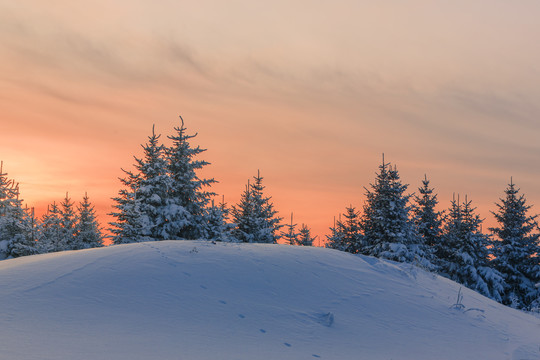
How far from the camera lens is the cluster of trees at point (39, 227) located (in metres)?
26.7

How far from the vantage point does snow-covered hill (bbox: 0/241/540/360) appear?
6.52 m

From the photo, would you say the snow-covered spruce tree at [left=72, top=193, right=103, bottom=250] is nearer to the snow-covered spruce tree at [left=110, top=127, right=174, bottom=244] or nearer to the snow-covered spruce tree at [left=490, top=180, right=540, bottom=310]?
the snow-covered spruce tree at [left=110, top=127, right=174, bottom=244]

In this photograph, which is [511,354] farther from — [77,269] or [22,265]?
[22,265]

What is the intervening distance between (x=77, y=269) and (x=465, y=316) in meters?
8.95

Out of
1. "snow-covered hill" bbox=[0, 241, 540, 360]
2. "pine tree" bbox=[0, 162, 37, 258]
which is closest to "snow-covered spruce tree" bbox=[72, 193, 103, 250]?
"pine tree" bbox=[0, 162, 37, 258]

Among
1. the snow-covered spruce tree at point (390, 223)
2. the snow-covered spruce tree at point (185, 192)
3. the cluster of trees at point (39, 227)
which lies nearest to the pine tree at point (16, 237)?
the cluster of trees at point (39, 227)

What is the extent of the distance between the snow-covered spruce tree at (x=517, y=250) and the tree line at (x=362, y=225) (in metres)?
0.07

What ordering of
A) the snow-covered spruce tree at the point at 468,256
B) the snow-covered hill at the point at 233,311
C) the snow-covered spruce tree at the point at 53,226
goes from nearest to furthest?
1. the snow-covered hill at the point at 233,311
2. the snow-covered spruce tree at the point at 468,256
3. the snow-covered spruce tree at the point at 53,226

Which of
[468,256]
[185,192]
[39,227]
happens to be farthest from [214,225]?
[468,256]

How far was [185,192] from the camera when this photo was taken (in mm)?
29594

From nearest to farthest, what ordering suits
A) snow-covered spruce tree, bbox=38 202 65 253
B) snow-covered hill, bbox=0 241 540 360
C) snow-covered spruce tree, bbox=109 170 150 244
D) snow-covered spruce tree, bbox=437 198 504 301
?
1. snow-covered hill, bbox=0 241 540 360
2. snow-covered spruce tree, bbox=109 170 150 244
3. snow-covered spruce tree, bbox=437 198 504 301
4. snow-covered spruce tree, bbox=38 202 65 253

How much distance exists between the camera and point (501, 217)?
36.2m

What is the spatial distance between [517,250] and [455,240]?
16.3 ft

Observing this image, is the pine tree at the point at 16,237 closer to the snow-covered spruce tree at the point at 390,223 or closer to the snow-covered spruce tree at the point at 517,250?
the snow-covered spruce tree at the point at 390,223
